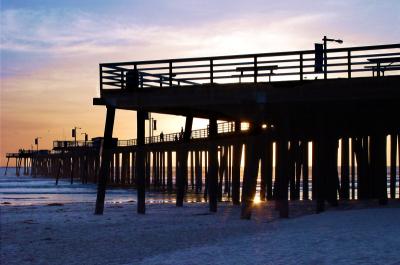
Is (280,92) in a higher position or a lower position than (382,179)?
higher

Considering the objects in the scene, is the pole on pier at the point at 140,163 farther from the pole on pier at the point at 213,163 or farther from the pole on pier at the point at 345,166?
the pole on pier at the point at 345,166

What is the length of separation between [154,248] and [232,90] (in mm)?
6620

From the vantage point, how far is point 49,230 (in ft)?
60.5

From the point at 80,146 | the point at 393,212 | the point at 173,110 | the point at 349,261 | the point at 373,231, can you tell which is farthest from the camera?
the point at 80,146

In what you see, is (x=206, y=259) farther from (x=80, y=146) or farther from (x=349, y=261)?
(x=80, y=146)

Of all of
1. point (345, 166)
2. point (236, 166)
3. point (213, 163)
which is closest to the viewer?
point (213, 163)

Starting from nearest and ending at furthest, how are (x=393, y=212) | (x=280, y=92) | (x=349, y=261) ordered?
1. (x=349, y=261)
2. (x=393, y=212)
3. (x=280, y=92)

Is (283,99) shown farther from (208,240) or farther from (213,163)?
(208,240)

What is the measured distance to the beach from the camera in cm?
1173

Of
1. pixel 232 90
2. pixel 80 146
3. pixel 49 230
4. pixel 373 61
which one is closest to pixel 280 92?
pixel 232 90

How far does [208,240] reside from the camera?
15094 millimetres

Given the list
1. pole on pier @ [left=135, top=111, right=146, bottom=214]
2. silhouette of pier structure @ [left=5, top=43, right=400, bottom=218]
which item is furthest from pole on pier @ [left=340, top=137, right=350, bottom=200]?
pole on pier @ [left=135, top=111, right=146, bottom=214]

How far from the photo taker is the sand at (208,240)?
11.7 m

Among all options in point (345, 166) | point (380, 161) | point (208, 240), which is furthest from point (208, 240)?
point (345, 166)
